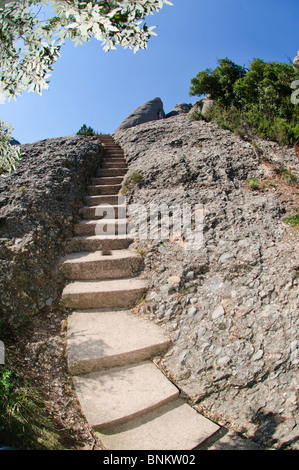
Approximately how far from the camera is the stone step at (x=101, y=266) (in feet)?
13.0

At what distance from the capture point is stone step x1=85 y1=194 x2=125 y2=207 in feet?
18.7

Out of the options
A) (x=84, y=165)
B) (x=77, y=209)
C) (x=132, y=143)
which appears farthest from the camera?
(x=132, y=143)

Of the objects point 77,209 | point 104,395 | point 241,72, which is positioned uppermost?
point 241,72

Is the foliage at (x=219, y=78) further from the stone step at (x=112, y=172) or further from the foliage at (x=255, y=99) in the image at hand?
the stone step at (x=112, y=172)

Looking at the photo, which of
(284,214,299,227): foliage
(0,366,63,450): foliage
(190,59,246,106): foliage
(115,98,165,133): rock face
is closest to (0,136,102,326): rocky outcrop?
(0,366,63,450): foliage

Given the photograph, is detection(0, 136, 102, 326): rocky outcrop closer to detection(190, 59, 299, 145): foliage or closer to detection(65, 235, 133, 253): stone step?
detection(65, 235, 133, 253): stone step

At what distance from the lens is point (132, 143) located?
8.32m

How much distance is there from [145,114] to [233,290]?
14926 mm

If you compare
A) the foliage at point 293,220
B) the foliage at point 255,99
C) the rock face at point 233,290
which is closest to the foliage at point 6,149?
the rock face at point 233,290

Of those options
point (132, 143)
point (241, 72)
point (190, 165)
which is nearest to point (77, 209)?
point (190, 165)

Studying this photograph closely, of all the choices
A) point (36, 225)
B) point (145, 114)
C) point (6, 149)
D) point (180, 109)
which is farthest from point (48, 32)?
point (180, 109)

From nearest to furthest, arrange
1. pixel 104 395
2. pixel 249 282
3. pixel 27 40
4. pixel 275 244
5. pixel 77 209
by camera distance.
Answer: pixel 27 40 → pixel 104 395 → pixel 249 282 → pixel 275 244 → pixel 77 209
